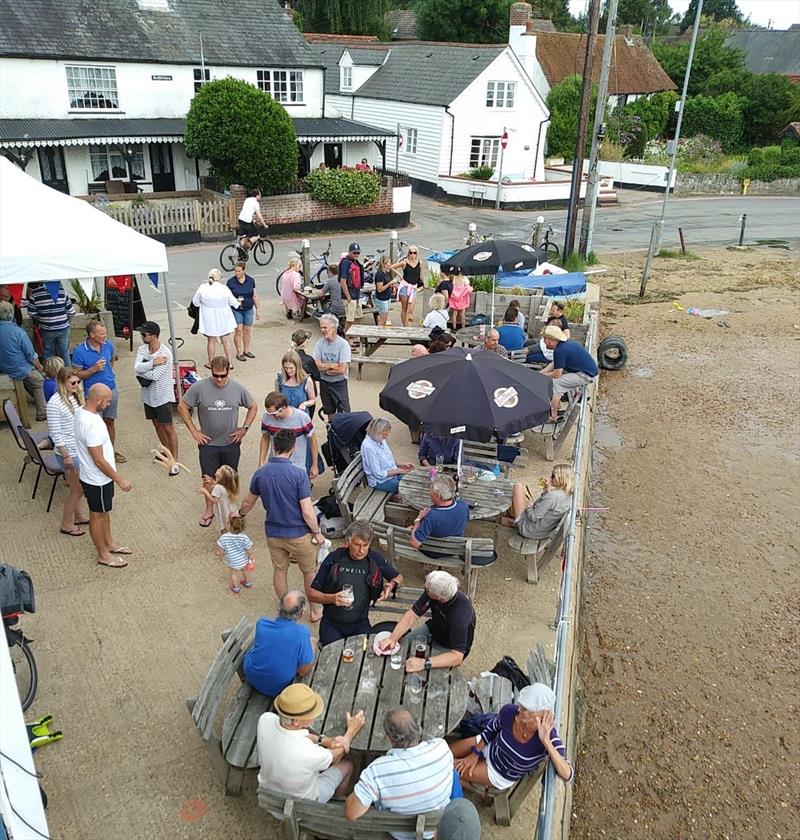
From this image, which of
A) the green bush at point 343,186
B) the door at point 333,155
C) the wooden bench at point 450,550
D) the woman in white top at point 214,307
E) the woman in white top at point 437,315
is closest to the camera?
the wooden bench at point 450,550

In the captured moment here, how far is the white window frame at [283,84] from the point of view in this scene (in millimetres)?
28578

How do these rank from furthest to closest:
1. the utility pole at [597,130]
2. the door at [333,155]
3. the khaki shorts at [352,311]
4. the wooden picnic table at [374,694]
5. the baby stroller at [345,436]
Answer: the door at [333,155]
the utility pole at [597,130]
the khaki shorts at [352,311]
the baby stroller at [345,436]
the wooden picnic table at [374,694]

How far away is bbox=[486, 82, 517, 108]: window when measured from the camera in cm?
3369

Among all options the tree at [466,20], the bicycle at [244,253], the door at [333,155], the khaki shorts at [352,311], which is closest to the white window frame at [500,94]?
the door at [333,155]

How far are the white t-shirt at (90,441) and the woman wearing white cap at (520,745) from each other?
12.4 feet

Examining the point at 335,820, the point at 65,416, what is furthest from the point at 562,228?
the point at 335,820

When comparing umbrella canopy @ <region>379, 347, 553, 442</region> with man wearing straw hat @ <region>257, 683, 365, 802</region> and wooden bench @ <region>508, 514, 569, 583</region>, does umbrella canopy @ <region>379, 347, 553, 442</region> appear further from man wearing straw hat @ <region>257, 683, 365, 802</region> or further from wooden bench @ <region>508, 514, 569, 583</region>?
man wearing straw hat @ <region>257, 683, 365, 802</region>

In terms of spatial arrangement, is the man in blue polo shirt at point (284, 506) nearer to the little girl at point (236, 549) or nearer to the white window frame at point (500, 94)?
the little girl at point (236, 549)

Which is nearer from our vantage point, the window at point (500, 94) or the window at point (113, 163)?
the window at point (113, 163)

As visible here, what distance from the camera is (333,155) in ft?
103

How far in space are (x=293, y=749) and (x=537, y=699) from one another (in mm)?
1367

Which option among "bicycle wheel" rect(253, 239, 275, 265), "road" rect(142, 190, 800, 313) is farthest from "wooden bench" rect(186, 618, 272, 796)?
"bicycle wheel" rect(253, 239, 275, 265)

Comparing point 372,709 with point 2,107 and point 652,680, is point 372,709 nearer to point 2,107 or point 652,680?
point 652,680

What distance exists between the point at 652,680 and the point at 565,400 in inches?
163
